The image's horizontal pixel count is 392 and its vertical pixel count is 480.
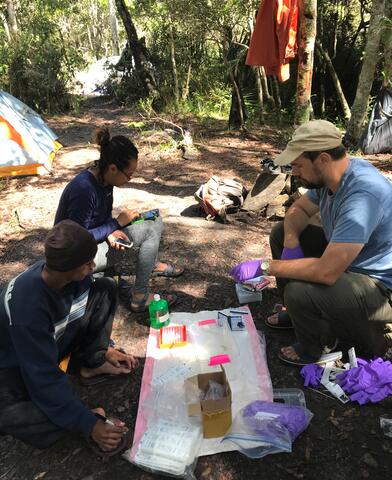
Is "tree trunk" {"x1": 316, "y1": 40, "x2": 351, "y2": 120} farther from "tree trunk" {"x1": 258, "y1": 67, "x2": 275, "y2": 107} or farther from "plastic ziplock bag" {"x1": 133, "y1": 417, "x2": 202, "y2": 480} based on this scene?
"plastic ziplock bag" {"x1": 133, "y1": 417, "x2": 202, "y2": 480}

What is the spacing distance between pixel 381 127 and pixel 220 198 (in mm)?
3267

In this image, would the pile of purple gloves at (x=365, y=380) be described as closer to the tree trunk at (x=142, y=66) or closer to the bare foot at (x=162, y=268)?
the bare foot at (x=162, y=268)

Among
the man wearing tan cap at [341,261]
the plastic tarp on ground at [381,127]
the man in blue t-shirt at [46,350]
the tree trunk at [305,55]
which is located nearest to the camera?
the man in blue t-shirt at [46,350]

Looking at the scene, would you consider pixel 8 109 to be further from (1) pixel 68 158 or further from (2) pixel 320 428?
(2) pixel 320 428

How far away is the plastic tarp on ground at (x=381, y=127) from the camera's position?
6.13 m

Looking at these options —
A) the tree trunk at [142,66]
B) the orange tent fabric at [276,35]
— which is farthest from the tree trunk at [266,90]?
the orange tent fabric at [276,35]

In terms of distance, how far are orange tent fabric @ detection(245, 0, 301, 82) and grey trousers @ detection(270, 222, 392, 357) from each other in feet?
12.1

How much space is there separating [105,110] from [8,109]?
18.9ft

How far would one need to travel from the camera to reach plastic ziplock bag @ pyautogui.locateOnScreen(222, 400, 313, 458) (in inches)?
73.4

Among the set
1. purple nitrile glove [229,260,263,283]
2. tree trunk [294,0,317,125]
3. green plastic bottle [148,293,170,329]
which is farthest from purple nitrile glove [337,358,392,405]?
tree trunk [294,0,317,125]

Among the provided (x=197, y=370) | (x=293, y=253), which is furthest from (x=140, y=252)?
(x=293, y=253)

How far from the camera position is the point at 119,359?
2.50 meters

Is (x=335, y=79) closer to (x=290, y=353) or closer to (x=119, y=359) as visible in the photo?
(x=290, y=353)

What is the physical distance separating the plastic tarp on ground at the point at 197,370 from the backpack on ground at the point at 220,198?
5.93 feet
